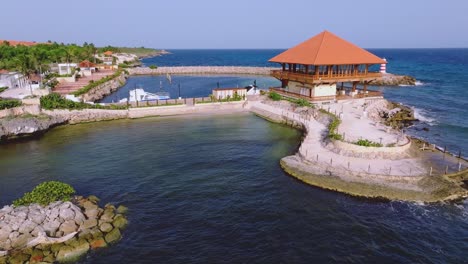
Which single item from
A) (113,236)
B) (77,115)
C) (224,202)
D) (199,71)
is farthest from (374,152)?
(199,71)

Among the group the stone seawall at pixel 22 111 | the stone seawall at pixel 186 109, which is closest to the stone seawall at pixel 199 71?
the stone seawall at pixel 186 109

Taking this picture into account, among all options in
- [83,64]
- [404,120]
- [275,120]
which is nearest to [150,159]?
[275,120]

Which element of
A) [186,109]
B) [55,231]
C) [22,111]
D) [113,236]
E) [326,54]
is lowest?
[113,236]

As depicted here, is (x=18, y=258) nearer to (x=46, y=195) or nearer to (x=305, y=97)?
(x=46, y=195)

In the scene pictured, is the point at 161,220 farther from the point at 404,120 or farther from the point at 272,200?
the point at 404,120

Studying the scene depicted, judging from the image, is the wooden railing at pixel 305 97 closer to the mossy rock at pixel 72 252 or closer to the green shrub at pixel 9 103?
the mossy rock at pixel 72 252
